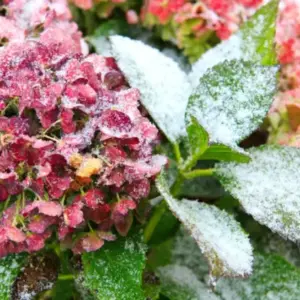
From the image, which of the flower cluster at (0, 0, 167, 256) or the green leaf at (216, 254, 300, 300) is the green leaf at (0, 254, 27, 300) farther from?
the green leaf at (216, 254, 300, 300)

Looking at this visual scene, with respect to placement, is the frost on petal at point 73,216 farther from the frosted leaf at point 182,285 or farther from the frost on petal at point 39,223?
the frosted leaf at point 182,285

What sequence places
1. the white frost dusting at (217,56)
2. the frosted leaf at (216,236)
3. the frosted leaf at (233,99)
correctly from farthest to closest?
the white frost dusting at (217,56)
the frosted leaf at (233,99)
the frosted leaf at (216,236)

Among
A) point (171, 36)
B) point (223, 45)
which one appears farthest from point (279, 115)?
point (171, 36)

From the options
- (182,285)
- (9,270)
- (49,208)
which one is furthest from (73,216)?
(182,285)

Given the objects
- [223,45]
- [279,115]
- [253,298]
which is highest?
[223,45]

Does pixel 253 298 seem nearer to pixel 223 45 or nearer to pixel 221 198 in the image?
pixel 221 198

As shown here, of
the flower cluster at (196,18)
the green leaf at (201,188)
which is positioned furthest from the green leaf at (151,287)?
the flower cluster at (196,18)
